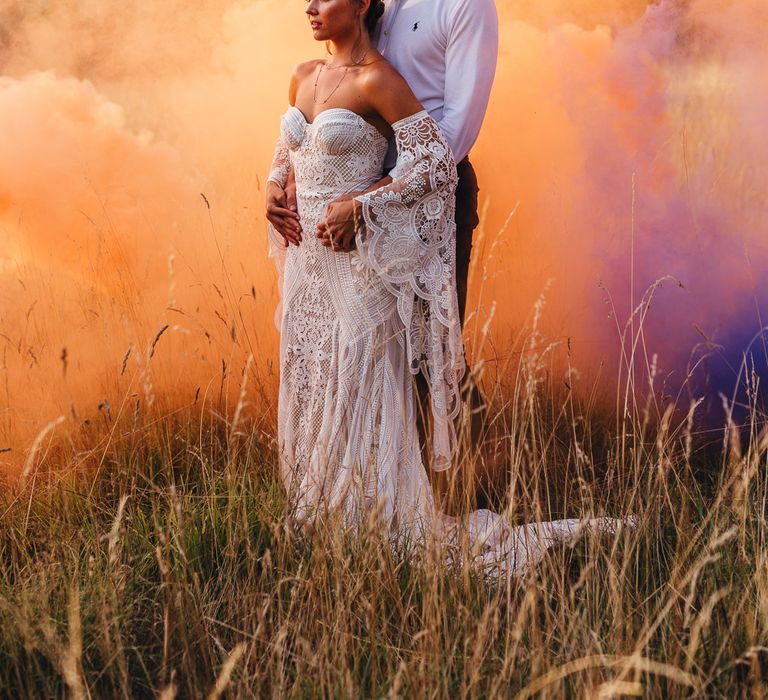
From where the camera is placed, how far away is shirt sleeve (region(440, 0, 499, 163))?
269cm

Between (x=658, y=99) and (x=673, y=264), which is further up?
(x=658, y=99)

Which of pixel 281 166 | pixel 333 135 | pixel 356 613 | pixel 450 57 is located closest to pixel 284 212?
pixel 281 166

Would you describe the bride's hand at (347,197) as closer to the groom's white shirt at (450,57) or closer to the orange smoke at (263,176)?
the groom's white shirt at (450,57)

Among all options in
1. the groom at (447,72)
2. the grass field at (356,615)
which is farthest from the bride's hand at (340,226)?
the grass field at (356,615)

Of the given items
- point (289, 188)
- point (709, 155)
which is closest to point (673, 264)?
point (709, 155)

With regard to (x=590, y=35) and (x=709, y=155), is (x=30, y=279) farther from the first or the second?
(x=709, y=155)

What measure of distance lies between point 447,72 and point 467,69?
7 centimetres

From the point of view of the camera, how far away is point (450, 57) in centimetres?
273

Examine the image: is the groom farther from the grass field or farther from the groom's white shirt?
the grass field

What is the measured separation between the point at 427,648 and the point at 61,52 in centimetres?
333

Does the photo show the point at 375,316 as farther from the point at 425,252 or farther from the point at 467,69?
the point at 467,69

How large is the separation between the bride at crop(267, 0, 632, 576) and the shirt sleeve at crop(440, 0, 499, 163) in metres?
0.14

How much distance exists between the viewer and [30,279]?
3.84 metres

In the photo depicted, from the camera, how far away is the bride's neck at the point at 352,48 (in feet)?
8.69
